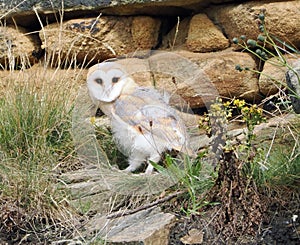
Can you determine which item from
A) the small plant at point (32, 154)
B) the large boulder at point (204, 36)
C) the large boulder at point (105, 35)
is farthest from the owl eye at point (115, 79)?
the large boulder at point (204, 36)

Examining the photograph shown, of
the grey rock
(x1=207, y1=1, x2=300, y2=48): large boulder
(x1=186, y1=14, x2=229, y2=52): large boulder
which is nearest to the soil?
the grey rock

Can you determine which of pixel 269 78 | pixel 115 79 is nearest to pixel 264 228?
pixel 115 79

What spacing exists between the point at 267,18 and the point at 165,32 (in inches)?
A: 28.3

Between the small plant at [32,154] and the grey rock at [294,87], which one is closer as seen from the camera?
the grey rock at [294,87]

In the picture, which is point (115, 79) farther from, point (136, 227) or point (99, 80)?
point (136, 227)

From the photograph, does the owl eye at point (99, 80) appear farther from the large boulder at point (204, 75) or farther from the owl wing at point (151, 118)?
the large boulder at point (204, 75)

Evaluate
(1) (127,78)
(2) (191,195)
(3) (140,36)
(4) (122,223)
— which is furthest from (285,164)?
(3) (140,36)

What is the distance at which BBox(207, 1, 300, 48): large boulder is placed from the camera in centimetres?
358

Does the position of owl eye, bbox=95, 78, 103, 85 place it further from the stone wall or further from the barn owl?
the stone wall

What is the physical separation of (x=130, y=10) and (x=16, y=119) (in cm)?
111

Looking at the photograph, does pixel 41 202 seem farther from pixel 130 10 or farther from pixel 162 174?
pixel 130 10

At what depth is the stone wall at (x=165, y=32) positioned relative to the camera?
12.0 ft

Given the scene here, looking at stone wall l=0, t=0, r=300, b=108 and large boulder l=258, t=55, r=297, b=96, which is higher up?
stone wall l=0, t=0, r=300, b=108

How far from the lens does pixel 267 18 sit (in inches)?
142
